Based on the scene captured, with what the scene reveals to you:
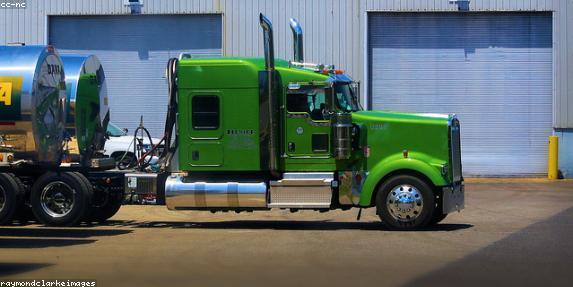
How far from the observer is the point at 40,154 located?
49.4 feet

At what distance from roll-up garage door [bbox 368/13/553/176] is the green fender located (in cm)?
1447

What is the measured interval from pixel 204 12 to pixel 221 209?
48.9ft

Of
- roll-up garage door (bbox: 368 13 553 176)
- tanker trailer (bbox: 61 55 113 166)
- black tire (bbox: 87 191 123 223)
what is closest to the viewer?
black tire (bbox: 87 191 123 223)

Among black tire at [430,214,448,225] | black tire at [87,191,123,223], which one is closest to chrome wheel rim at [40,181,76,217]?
black tire at [87,191,123,223]

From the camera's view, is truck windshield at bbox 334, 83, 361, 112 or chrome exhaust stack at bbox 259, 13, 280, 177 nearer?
chrome exhaust stack at bbox 259, 13, 280, 177

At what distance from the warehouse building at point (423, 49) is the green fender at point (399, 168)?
550 inches

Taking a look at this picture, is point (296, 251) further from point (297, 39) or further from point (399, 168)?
point (297, 39)

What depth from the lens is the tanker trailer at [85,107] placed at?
53.0 ft

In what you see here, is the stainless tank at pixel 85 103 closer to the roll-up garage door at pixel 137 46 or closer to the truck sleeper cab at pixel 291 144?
the truck sleeper cab at pixel 291 144

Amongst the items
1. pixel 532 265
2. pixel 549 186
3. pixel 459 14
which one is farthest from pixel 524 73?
pixel 532 265

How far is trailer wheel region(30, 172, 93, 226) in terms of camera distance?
1502 centimetres

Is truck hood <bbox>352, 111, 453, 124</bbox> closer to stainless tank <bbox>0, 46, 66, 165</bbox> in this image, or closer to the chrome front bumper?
the chrome front bumper

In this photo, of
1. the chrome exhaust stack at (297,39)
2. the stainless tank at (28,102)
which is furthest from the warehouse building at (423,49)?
the stainless tank at (28,102)

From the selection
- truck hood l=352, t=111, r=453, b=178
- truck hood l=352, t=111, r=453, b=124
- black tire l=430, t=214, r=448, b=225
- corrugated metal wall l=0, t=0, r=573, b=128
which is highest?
corrugated metal wall l=0, t=0, r=573, b=128
